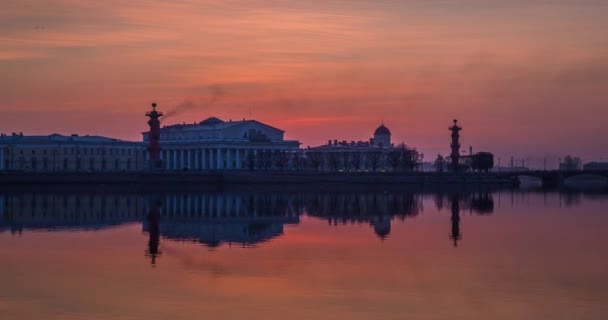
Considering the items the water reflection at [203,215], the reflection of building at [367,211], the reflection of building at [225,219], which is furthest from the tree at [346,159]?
the reflection of building at [225,219]

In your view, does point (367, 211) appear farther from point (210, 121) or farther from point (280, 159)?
point (210, 121)

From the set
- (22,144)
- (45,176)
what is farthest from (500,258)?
(22,144)

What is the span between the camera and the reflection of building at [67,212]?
34156mm

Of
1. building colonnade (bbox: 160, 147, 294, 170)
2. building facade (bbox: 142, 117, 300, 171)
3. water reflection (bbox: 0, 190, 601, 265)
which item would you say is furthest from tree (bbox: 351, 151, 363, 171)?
water reflection (bbox: 0, 190, 601, 265)

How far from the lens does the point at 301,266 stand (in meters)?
21.7

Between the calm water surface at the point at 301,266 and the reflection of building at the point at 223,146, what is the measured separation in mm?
55432

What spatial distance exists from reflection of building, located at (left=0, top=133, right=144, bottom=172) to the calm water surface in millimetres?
55693

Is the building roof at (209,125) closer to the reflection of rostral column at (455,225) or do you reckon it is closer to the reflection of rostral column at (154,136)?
the reflection of rostral column at (154,136)

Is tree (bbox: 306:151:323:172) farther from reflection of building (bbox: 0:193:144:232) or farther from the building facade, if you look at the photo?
reflection of building (bbox: 0:193:144:232)

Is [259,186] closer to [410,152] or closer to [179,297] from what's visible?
[410,152]

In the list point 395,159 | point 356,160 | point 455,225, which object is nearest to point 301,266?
point 455,225

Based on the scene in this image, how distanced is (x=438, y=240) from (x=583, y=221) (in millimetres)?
10672

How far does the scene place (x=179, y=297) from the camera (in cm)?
1755

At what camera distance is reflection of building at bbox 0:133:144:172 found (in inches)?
3644
